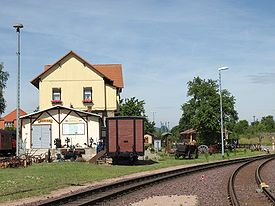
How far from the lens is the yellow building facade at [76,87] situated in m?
50.4

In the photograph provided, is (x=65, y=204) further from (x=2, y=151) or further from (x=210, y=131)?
(x=210, y=131)

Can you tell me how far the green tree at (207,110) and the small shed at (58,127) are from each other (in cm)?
2393

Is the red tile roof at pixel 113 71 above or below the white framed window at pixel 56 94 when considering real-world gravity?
above

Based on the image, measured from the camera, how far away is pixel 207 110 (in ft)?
208

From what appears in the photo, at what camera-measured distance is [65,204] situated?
43.6 ft

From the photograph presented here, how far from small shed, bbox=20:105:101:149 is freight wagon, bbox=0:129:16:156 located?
5241 mm

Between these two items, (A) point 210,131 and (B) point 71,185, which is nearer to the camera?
(B) point 71,185

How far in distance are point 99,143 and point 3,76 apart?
100 ft

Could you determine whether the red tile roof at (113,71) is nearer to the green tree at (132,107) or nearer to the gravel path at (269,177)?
the green tree at (132,107)

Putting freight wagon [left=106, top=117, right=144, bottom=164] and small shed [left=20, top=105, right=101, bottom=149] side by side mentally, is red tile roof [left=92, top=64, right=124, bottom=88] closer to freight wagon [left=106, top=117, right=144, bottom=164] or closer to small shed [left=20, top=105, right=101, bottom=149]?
small shed [left=20, top=105, right=101, bottom=149]

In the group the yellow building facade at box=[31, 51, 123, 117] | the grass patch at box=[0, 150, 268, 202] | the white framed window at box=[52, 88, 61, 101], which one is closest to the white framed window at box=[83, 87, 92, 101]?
the yellow building facade at box=[31, 51, 123, 117]

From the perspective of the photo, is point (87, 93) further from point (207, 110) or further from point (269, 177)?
point (269, 177)

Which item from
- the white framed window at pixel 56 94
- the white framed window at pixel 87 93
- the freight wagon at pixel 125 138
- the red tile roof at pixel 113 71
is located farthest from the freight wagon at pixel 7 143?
the freight wagon at pixel 125 138

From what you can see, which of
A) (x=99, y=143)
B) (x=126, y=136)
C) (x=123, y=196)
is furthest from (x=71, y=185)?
(x=99, y=143)
